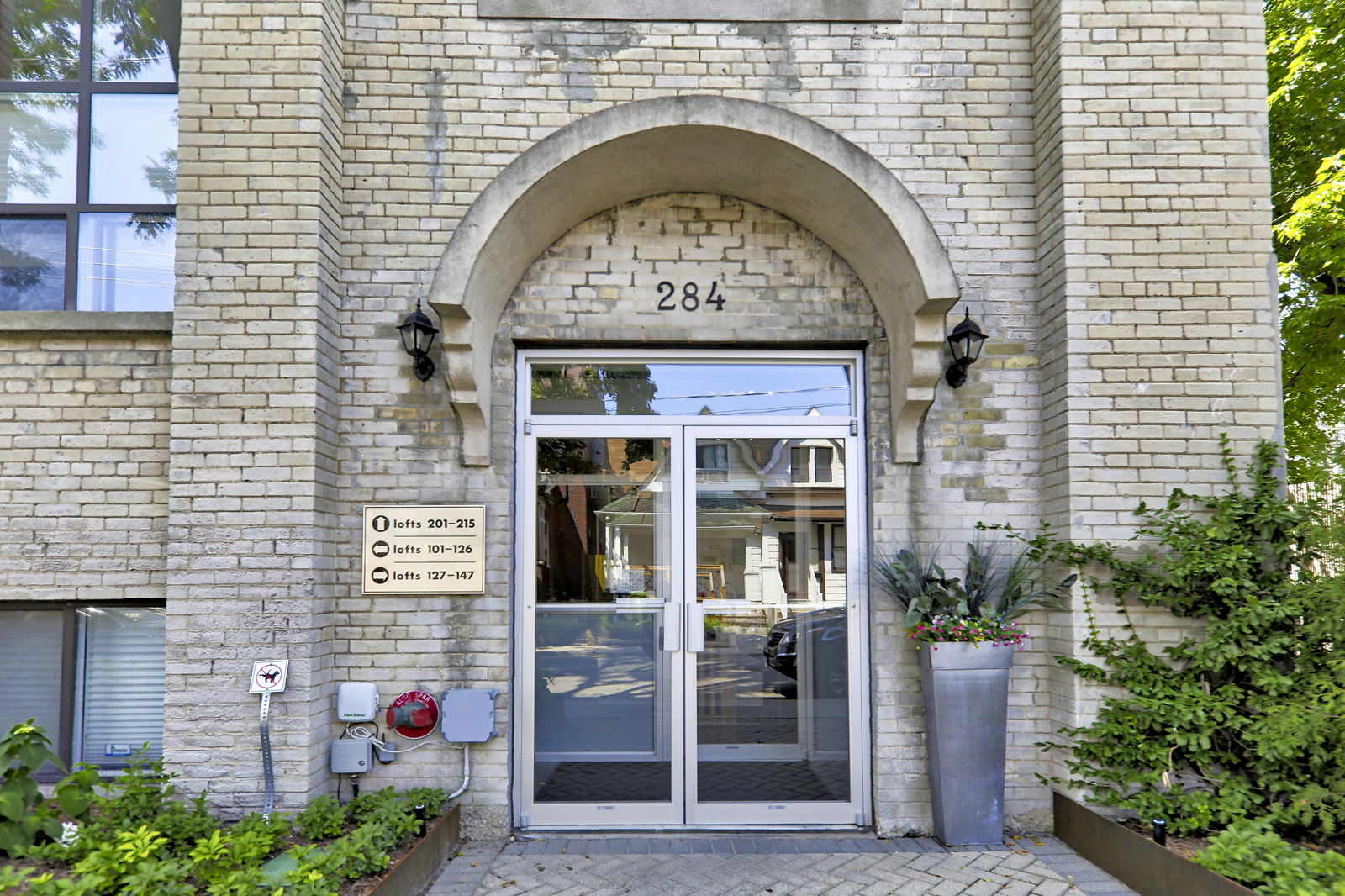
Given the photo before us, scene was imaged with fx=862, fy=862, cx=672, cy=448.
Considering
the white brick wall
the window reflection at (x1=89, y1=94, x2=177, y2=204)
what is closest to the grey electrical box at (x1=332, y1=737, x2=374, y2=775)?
the white brick wall

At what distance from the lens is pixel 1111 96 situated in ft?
15.6

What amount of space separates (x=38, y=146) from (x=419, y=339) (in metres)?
2.69

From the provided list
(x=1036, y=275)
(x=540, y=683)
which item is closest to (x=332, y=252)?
(x=540, y=683)

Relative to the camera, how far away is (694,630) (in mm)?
5027

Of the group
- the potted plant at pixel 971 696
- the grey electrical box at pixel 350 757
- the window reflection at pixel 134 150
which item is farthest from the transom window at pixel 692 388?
the window reflection at pixel 134 150

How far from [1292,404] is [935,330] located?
244 inches

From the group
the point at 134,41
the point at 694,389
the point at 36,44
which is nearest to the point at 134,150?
the point at 134,41

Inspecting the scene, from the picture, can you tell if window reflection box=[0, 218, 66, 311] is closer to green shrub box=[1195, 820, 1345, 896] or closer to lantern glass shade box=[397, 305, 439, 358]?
lantern glass shade box=[397, 305, 439, 358]

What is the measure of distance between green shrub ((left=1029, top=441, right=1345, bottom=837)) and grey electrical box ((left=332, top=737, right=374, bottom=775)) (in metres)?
3.65

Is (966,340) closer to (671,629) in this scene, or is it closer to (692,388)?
(692,388)

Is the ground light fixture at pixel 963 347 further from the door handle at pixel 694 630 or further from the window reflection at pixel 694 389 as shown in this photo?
the door handle at pixel 694 630

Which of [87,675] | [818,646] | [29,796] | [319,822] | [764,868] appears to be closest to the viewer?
[29,796]

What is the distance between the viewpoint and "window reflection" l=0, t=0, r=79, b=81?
509cm

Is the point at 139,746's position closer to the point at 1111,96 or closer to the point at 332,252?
the point at 332,252
